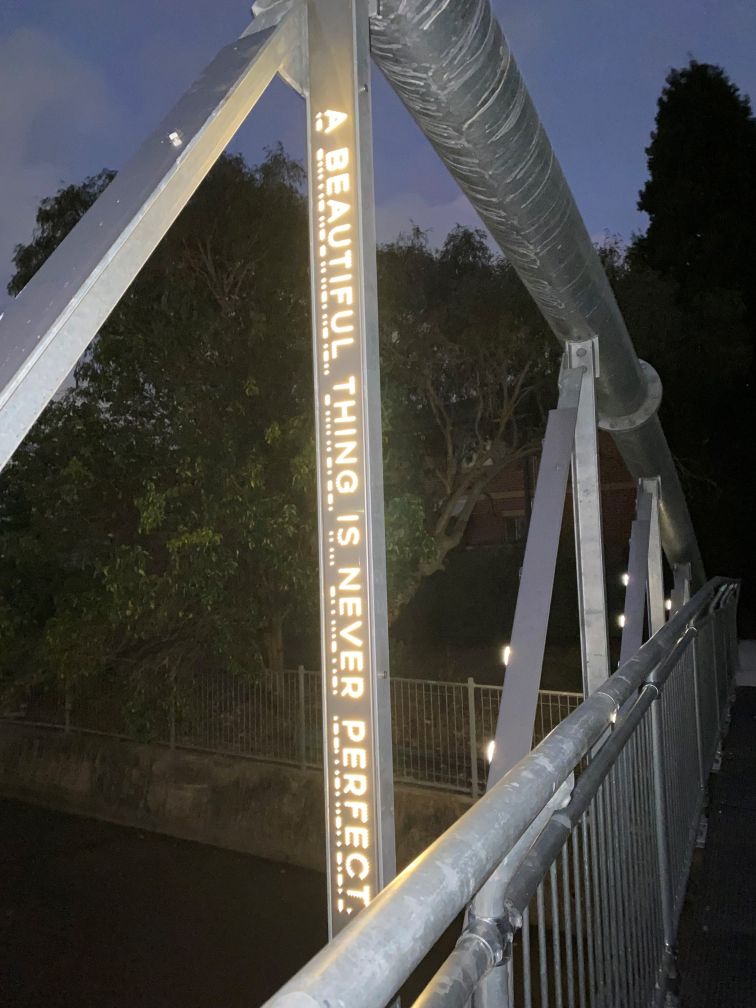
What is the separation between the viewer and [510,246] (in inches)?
124

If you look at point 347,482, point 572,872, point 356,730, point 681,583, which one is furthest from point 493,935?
point 681,583

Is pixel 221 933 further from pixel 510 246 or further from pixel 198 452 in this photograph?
pixel 510 246

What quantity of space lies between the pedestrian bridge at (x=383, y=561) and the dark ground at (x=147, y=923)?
4.13 meters

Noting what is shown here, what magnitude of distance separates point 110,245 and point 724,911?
12.2 ft

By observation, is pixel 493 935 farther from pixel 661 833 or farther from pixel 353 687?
pixel 661 833

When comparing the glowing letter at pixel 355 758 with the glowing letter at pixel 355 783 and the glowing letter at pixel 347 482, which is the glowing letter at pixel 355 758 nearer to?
the glowing letter at pixel 355 783

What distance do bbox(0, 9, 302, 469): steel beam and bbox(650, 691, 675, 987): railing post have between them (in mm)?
2284

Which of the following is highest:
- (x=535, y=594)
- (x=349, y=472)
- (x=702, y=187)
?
(x=702, y=187)

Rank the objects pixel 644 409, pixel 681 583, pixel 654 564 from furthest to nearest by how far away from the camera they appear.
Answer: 1. pixel 681 583
2. pixel 654 564
3. pixel 644 409

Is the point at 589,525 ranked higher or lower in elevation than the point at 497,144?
lower

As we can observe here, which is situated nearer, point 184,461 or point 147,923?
point 184,461

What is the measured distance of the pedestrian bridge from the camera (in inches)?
44.8

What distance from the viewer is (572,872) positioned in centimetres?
248

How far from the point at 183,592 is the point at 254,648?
1547 millimetres
